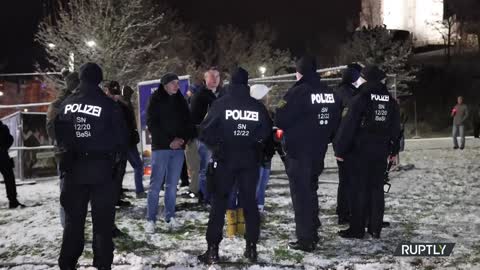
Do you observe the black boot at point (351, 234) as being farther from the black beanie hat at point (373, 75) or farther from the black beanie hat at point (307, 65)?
the black beanie hat at point (307, 65)

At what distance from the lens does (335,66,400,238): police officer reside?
5.95 metres

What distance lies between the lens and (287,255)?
5.43 meters

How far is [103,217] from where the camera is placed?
4.75 meters

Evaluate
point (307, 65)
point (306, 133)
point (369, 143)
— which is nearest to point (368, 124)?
point (369, 143)

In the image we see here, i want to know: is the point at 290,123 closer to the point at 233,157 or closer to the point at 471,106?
the point at 233,157

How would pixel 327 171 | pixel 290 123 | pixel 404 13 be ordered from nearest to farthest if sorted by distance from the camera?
pixel 290 123, pixel 327 171, pixel 404 13

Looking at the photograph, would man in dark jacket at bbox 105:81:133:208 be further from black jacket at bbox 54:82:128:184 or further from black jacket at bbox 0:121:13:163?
black jacket at bbox 0:121:13:163

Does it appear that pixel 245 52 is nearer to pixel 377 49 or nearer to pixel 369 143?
pixel 377 49

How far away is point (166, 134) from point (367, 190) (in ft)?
8.47

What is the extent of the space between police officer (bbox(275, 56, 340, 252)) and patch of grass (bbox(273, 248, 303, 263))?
0.14 metres

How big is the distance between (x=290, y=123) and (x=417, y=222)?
2.70 metres

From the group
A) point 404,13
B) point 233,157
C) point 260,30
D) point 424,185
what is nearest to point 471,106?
point 260,30

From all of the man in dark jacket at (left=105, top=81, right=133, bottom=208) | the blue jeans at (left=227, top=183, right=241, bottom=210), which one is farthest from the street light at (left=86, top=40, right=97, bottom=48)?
the blue jeans at (left=227, top=183, right=241, bottom=210)

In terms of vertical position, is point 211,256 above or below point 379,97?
below
